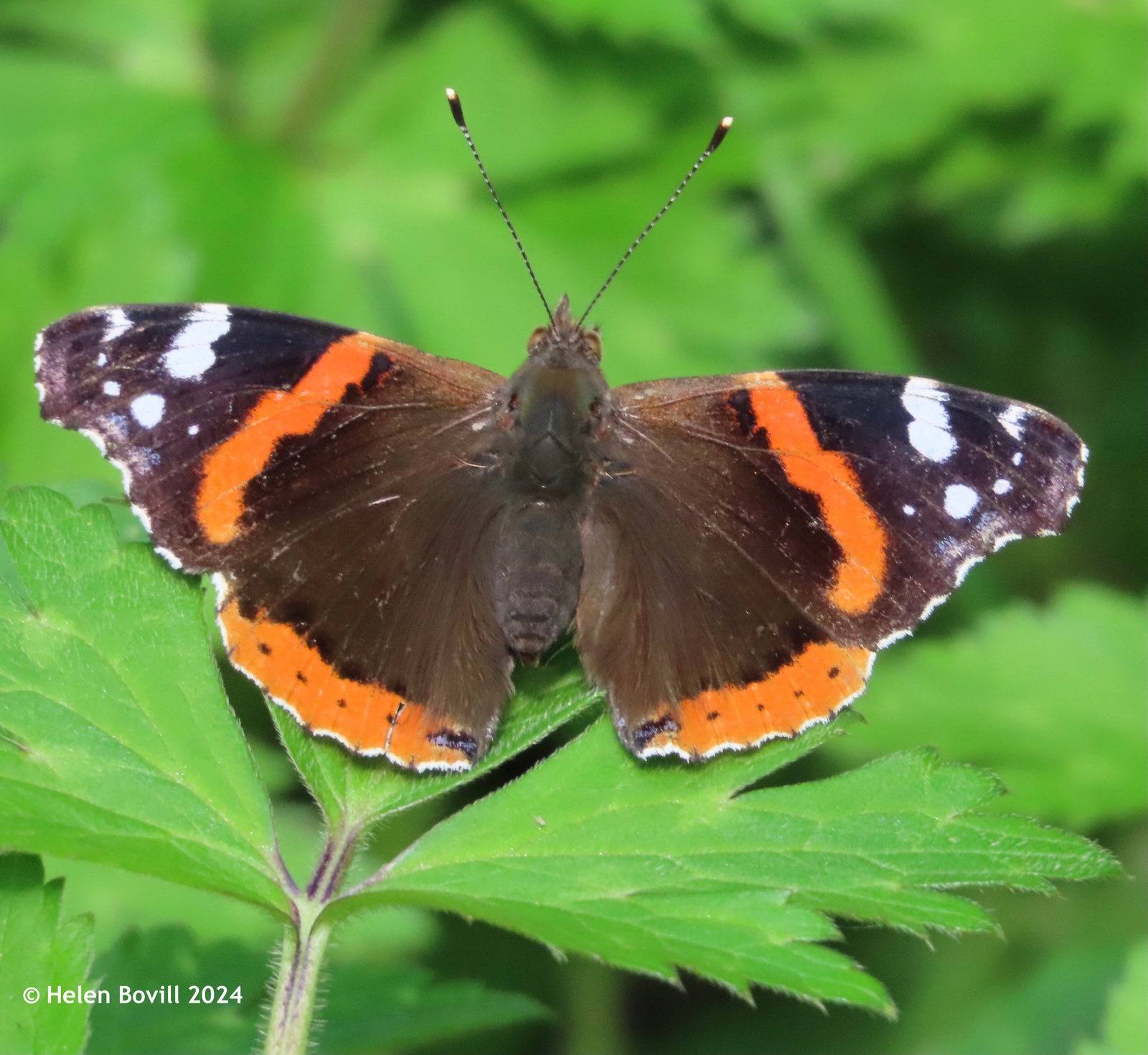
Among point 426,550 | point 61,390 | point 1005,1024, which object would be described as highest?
point 61,390

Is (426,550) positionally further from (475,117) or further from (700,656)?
(475,117)

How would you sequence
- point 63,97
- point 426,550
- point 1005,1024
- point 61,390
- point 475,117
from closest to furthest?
point 61,390 < point 426,550 < point 1005,1024 < point 63,97 < point 475,117

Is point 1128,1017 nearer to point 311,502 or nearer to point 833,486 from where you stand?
point 833,486

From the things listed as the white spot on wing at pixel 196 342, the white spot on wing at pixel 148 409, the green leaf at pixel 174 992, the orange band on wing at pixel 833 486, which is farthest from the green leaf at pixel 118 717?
the orange band on wing at pixel 833 486

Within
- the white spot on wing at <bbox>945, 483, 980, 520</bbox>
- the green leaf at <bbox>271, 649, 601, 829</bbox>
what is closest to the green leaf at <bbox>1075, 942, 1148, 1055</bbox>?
the white spot on wing at <bbox>945, 483, 980, 520</bbox>

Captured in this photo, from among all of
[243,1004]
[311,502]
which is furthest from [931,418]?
[243,1004]

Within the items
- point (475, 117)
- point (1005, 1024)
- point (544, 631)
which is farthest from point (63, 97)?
point (1005, 1024)

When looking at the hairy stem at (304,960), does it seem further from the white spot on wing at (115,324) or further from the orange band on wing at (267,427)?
the white spot on wing at (115,324)
